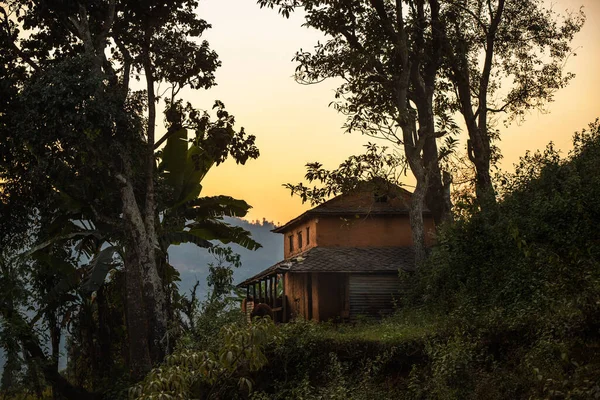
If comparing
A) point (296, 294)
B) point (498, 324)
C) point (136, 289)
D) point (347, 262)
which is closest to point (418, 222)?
point (347, 262)

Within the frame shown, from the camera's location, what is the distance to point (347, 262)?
39.2 metres

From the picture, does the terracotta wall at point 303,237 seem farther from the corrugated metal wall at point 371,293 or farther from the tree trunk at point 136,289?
the tree trunk at point 136,289

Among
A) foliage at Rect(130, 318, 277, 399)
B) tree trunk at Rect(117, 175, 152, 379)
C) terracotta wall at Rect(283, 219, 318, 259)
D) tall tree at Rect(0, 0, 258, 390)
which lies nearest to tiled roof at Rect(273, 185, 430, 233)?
terracotta wall at Rect(283, 219, 318, 259)

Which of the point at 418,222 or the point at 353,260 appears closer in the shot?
the point at 418,222

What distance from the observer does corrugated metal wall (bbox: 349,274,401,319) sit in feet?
126

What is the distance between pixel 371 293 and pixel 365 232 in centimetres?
491

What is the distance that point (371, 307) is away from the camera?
38344 mm

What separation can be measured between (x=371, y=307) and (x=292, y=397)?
17.4 metres

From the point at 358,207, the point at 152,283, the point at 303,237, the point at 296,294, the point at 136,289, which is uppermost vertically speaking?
the point at 358,207

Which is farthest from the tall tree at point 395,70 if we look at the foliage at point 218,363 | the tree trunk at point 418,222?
the foliage at point 218,363

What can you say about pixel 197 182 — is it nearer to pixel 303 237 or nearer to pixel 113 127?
pixel 113 127

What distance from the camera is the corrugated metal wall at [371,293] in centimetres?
3831

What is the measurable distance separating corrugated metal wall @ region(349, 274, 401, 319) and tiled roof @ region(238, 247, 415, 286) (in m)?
0.66

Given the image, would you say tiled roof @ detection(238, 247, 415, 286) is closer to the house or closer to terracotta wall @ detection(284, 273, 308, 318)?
the house
